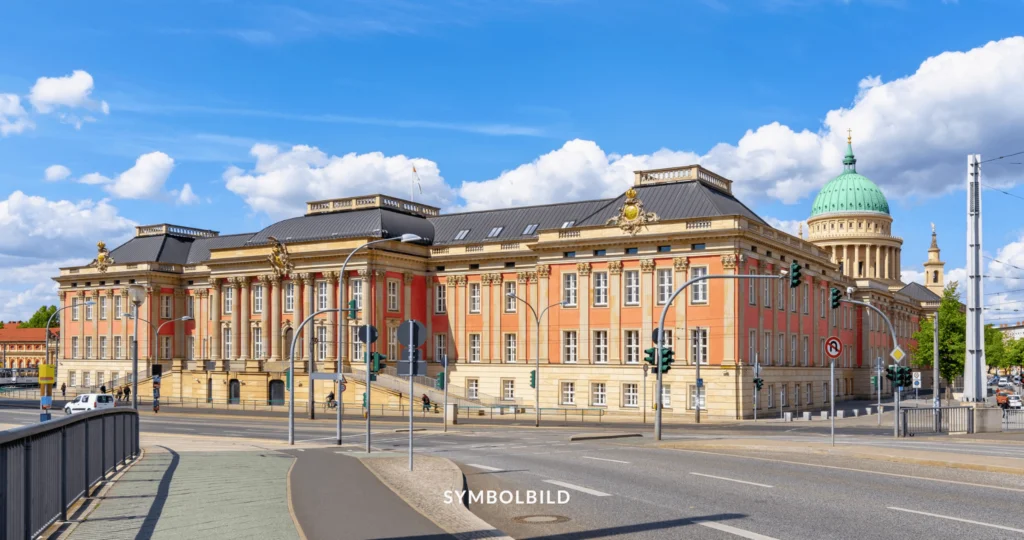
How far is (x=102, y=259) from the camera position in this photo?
316ft

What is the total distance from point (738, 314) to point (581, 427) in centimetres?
1513

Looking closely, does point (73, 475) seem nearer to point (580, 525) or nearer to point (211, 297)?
point (580, 525)

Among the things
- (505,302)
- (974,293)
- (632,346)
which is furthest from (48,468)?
(505,302)

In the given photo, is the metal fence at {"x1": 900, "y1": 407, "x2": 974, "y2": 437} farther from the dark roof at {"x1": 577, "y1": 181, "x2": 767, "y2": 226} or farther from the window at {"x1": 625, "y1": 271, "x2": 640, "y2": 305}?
the window at {"x1": 625, "y1": 271, "x2": 640, "y2": 305}

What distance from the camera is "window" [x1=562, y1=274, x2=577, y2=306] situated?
6806 centimetres

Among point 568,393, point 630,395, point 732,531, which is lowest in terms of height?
point 568,393

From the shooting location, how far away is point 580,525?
→ 1359 cm

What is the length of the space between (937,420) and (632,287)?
27.3 metres

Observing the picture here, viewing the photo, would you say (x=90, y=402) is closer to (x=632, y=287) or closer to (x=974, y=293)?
(x=632, y=287)

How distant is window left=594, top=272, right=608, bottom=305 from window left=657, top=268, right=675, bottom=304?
4.32 m

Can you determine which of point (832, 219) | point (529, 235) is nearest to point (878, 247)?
point (832, 219)

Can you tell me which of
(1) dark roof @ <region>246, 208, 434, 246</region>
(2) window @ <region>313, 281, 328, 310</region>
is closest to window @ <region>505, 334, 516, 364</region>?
(1) dark roof @ <region>246, 208, 434, 246</region>

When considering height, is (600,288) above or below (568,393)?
above

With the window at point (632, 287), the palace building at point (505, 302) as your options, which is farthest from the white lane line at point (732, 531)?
the window at point (632, 287)
